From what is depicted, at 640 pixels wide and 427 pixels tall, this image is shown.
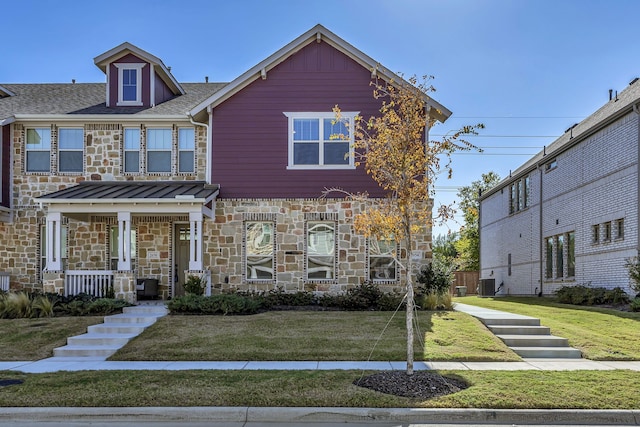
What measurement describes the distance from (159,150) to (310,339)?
356 inches

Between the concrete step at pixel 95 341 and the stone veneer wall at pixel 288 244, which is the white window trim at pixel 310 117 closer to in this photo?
the stone veneer wall at pixel 288 244

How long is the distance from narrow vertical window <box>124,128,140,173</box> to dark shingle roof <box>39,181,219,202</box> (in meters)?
0.59

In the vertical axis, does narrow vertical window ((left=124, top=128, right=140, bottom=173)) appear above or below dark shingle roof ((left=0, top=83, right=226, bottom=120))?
below

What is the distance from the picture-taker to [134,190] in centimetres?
1617

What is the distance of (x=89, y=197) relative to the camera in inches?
600

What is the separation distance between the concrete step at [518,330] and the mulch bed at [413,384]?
13.3 ft

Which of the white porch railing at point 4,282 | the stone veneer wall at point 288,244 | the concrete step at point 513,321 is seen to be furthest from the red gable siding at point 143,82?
the concrete step at point 513,321

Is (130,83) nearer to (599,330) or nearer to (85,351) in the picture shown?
(85,351)

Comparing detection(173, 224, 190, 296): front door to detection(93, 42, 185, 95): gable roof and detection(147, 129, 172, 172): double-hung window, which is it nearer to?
detection(147, 129, 172, 172): double-hung window

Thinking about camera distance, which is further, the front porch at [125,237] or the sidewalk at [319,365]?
the front porch at [125,237]

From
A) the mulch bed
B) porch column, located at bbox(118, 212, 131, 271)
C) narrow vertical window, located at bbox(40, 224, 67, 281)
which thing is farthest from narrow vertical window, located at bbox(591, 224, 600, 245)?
narrow vertical window, located at bbox(40, 224, 67, 281)

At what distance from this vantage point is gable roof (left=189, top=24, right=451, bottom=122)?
53.1 feet

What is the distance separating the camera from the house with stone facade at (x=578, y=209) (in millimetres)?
17344

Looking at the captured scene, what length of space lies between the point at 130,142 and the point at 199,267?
201 inches
